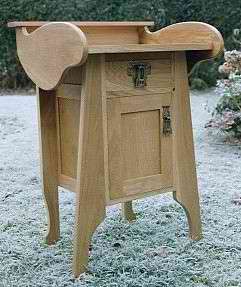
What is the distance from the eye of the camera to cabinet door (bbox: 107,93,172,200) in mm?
2312

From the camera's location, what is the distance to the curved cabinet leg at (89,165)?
220 centimetres

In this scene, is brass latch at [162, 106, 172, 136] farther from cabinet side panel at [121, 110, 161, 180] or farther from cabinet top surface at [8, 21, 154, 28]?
cabinet top surface at [8, 21, 154, 28]

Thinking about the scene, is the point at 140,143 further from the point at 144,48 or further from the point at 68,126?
the point at 144,48

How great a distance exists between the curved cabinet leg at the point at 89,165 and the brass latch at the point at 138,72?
6.2 inches

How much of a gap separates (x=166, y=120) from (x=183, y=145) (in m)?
0.16

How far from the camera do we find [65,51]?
2098 mm

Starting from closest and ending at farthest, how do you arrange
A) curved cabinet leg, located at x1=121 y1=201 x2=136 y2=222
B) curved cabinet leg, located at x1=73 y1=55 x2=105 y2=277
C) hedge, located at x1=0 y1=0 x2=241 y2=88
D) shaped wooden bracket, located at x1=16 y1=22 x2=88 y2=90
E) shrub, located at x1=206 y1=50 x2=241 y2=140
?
shaped wooden bracket, located at x1=16 y1=22 x2=88 y2=90 → curved cabinet leg, located at x1=73 y1=55 x2=105 y2=277 → curved cabinet leg, located at x1=121 y1=201 x2=136 y2=222 → shrub, located at x1=206 y1=50 x2=241 y2=140 → hedge, located at x1=0 y1=0 x2=241 y2=88

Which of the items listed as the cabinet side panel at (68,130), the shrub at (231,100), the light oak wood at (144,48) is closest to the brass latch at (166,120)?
the light oak wood at (144,48)

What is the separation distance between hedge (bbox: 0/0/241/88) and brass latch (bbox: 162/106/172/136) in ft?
21.8

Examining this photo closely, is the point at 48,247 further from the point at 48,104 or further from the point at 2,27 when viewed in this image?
the point at 2,27

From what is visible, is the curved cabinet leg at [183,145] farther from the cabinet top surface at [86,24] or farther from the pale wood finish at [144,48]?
the cabinet top surface at [86,24]

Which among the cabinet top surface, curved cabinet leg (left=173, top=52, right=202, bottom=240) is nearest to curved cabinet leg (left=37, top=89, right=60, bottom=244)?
the cabinet top surface

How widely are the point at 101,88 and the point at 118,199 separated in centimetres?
49

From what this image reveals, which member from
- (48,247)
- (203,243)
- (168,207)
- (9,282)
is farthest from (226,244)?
(9,282)
